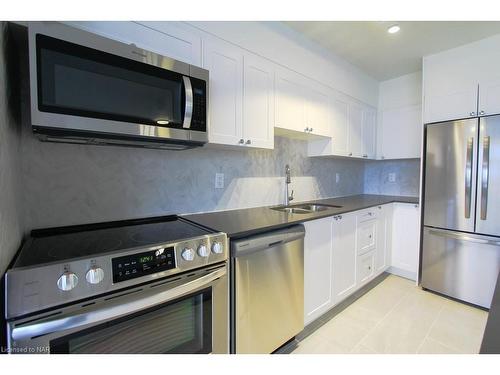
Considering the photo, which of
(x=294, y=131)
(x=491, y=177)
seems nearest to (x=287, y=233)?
(x=294, y=131)

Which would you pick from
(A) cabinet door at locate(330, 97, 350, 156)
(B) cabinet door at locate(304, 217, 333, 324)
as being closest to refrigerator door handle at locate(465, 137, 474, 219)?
(A) cabinet door at locate(330, 97, 350, 156)

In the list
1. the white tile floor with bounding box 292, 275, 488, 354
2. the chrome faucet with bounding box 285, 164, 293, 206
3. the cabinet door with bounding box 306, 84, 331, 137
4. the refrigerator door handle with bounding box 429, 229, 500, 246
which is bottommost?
the white tile floor with bounding box 292, 275, 488, 354

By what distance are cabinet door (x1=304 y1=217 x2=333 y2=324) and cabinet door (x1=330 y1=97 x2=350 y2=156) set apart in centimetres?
103

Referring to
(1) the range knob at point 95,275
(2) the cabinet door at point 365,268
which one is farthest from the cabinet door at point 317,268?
(1) the range knob at point 95,275

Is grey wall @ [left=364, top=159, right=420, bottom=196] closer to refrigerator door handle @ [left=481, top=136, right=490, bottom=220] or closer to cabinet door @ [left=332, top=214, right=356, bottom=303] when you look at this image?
refrigerator door handle @ [left=481, top=136, right=490, bottom=220]

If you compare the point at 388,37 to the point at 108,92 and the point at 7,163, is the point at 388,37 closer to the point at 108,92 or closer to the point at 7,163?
the point at 108,92

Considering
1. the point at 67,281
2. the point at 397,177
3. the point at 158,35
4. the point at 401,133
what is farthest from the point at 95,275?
the point at 397,177

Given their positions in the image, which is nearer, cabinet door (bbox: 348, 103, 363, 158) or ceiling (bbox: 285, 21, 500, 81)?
ceiling (bbox: 285, 21, 500, 81)

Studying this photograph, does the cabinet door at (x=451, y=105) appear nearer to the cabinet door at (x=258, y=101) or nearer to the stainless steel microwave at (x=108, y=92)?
the cabinet door at (x=258, y=101)

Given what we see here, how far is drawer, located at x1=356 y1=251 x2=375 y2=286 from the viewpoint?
2.25m

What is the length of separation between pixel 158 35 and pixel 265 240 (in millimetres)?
1307

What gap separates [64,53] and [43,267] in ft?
2.74

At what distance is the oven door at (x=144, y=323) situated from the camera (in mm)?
770
